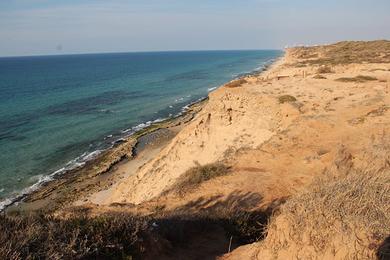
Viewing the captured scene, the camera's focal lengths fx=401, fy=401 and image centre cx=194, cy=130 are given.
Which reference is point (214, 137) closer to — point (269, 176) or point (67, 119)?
point (269, 176)

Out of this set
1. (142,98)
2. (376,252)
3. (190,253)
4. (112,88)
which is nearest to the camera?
(376,252)

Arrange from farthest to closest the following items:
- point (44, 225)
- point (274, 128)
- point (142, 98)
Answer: point (142, 98) → point (274, 128) → point (44, 225)

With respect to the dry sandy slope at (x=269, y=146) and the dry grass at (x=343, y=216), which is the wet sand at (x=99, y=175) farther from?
the dry grass at (x=343, y=216)

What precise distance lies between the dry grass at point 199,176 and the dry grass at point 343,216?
243 inches

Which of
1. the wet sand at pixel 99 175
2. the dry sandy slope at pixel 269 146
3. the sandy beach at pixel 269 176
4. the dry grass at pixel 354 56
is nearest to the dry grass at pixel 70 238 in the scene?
the sandy beach at pixel 269 176

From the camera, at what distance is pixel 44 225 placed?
21.1 ft

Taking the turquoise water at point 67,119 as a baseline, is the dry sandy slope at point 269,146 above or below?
above

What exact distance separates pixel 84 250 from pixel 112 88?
7456 centimetres

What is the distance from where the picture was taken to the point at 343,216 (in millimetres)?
6273

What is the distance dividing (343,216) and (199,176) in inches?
307

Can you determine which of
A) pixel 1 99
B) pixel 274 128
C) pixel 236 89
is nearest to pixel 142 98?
pixel 1 99

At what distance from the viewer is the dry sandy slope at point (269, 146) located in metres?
11.7

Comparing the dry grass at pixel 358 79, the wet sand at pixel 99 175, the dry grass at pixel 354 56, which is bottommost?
the wet sand at pixel 99 175

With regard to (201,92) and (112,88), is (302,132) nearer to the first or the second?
(201,92)
